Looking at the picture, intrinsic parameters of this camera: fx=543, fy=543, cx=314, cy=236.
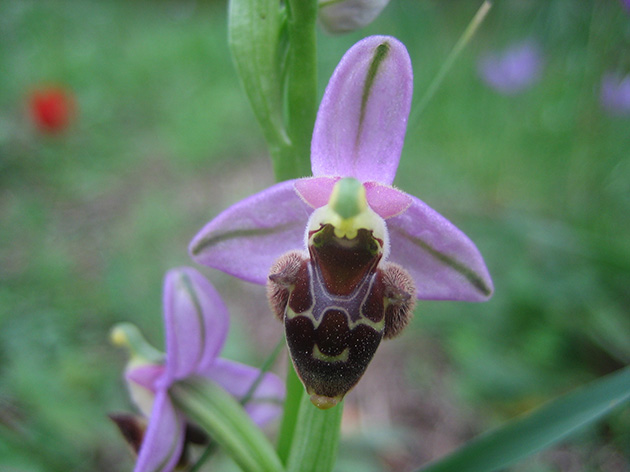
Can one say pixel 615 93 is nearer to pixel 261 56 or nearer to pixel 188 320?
pixel 261 56

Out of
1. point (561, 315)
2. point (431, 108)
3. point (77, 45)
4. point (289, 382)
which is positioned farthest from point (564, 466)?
point (77, 45)

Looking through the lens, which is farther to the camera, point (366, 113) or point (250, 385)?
point (250, 385)

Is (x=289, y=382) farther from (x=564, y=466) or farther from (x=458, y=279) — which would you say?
(x=564, y=466)

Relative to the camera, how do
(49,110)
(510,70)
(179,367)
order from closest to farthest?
1. (179,367)
2. (49,110)
3. (510,70)

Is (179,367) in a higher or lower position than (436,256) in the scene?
lower

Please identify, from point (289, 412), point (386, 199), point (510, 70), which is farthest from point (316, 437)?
point (510, 70)

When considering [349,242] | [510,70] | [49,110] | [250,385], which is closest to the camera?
[349,242]
